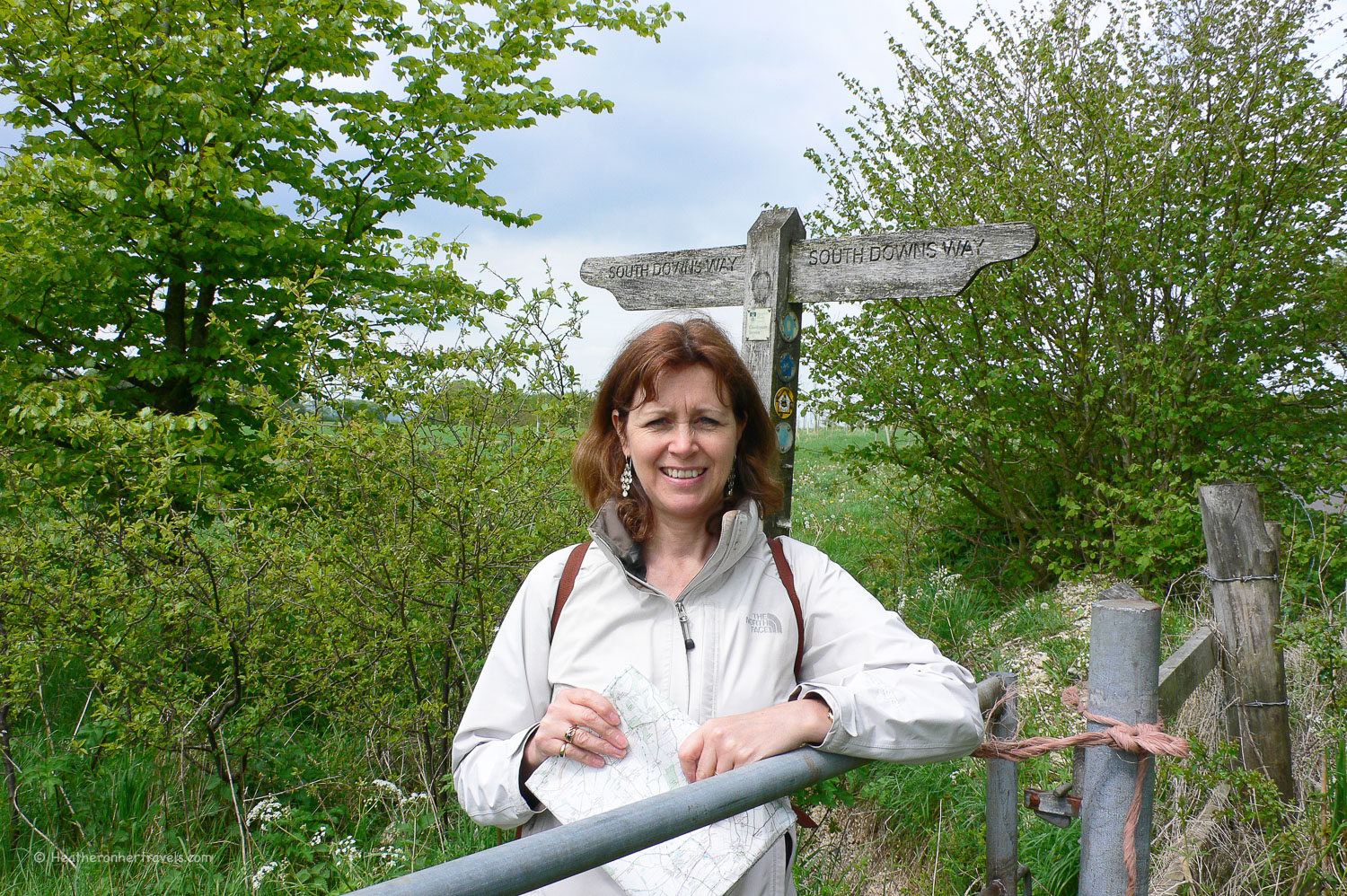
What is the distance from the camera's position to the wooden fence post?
2094 mm

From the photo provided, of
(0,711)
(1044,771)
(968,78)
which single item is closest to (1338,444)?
(1044,771)

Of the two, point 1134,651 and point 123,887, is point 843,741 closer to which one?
point 1134,651

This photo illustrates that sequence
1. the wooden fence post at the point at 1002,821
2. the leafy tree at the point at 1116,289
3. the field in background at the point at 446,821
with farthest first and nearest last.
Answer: the leafy tree at the point at 1116,289 < the field in background at the point at 446,821 < the wooden fence post at the point at 1002,821

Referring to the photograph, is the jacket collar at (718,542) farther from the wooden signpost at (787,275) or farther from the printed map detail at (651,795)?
the wooden signpost at (787,275)

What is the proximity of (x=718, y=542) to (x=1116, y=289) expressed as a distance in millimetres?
5428

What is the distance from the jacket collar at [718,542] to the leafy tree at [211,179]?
2309 mm

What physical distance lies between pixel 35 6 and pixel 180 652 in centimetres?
367

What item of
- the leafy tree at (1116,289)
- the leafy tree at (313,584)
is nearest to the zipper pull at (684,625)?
the leafy tree at (313,584)

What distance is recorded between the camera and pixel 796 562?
1.74 metres

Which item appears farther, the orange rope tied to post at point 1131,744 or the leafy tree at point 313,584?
the leafy tree at point 313,584

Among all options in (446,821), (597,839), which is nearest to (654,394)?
(597,839)

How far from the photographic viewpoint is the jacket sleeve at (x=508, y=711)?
149cm

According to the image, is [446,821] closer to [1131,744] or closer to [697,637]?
[697,637]

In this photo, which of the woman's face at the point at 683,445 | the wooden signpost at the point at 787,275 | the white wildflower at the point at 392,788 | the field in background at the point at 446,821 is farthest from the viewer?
the wooden signpost at the point at 787,275
